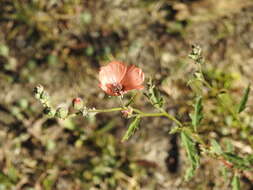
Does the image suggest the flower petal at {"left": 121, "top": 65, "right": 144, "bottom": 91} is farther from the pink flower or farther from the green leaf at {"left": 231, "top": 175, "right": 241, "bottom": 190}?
the green leaf at {"left": 231, "top": 175, "right": 241, "bottom": 190}

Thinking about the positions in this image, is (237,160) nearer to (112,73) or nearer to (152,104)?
(152,104)

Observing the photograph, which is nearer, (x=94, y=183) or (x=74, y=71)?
(x=94, y=183)

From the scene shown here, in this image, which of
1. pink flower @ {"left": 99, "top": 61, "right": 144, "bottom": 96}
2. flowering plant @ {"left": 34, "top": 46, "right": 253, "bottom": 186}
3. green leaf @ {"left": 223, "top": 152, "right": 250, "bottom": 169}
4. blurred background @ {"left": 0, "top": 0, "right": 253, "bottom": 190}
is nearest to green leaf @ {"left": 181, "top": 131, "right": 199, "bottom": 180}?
flowering plant @ {"left": 34, "top": 46, "right": 253, "bottom": 186}

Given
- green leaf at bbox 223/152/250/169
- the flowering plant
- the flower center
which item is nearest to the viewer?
the flowering plant

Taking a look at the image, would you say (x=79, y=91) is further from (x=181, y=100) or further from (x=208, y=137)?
(x=208, y=137)

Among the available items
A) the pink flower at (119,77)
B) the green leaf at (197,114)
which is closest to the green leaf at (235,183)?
the green leaf at (197,114)

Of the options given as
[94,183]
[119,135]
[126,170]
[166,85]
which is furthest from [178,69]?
[94,183]

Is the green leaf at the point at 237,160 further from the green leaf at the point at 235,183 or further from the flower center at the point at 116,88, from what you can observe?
the flower center at the point at 116,88
